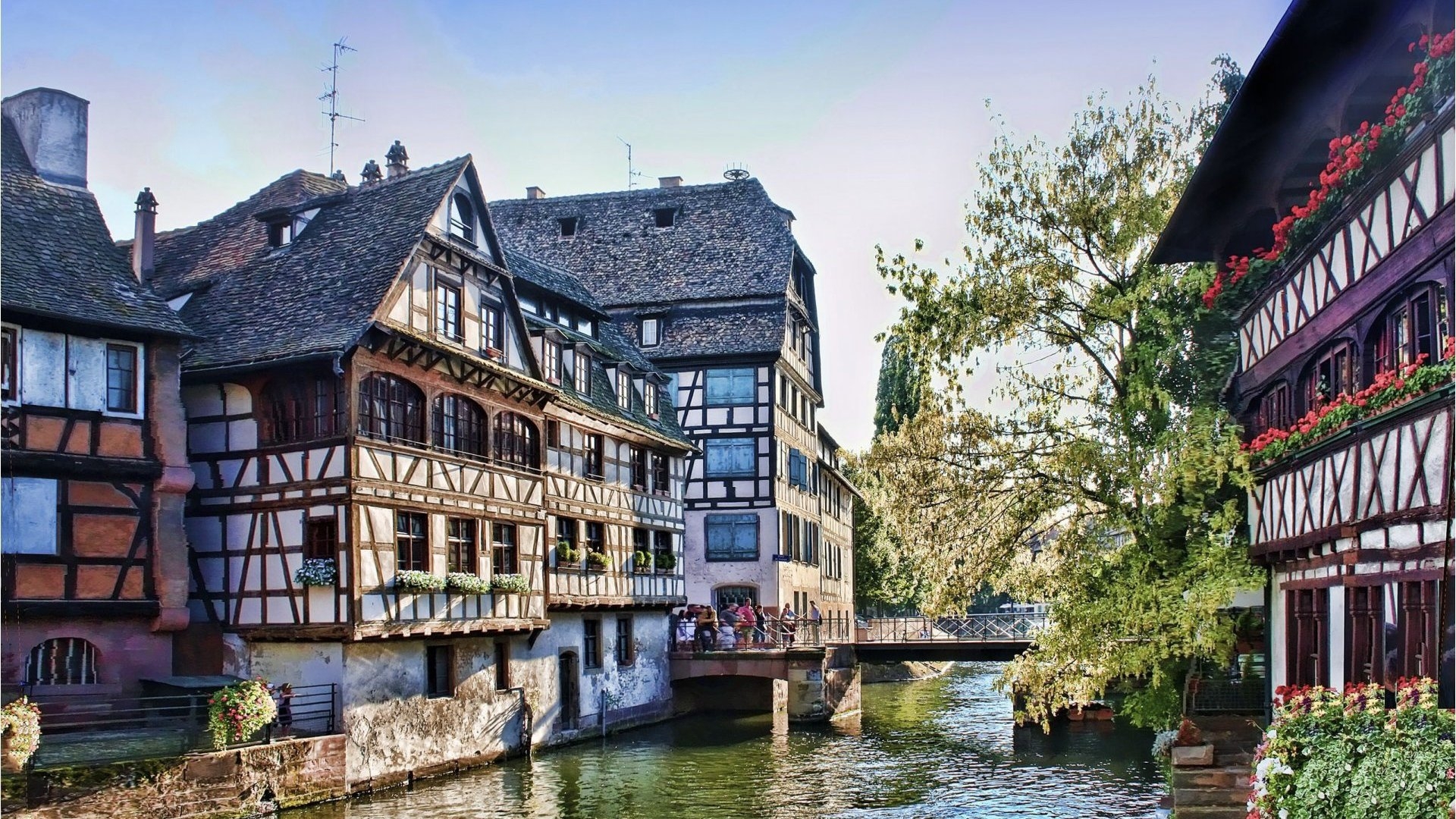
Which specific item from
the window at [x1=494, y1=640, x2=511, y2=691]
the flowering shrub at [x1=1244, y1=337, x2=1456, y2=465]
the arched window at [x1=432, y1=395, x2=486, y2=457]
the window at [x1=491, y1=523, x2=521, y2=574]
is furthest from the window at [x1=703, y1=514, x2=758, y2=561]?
the flowering shrub at [x1=1244, y1=337, x2=1456, y2=465]

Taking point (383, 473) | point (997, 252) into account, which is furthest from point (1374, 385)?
point (383, 473)

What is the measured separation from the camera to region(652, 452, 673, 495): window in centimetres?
3741

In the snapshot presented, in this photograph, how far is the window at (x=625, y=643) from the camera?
3478 cm

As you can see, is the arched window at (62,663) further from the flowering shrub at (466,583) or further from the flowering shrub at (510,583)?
the flowering shrub at (510,583)

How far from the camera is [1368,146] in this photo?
549 inches

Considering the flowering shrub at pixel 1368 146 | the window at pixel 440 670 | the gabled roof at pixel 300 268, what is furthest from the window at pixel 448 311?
the flowering shrub at pixel 1368 146

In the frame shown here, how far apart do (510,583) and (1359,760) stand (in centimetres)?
1836

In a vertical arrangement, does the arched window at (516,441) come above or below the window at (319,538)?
above

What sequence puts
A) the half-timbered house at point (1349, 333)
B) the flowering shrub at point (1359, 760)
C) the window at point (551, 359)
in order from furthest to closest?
the window at point (551, 359) < the half-timbered house at point (1349, 333) < the flowering shrub at point (1359, 760)

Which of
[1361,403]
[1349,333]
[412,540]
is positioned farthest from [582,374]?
[1361,403]

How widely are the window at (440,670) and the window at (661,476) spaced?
10.5m

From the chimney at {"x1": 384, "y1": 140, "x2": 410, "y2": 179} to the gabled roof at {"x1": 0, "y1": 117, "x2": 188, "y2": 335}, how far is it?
7.89 meters

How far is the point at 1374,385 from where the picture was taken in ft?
45.9

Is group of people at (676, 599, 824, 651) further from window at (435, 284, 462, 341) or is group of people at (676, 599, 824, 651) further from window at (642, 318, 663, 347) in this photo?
window at (435, 284, 462, 341)
